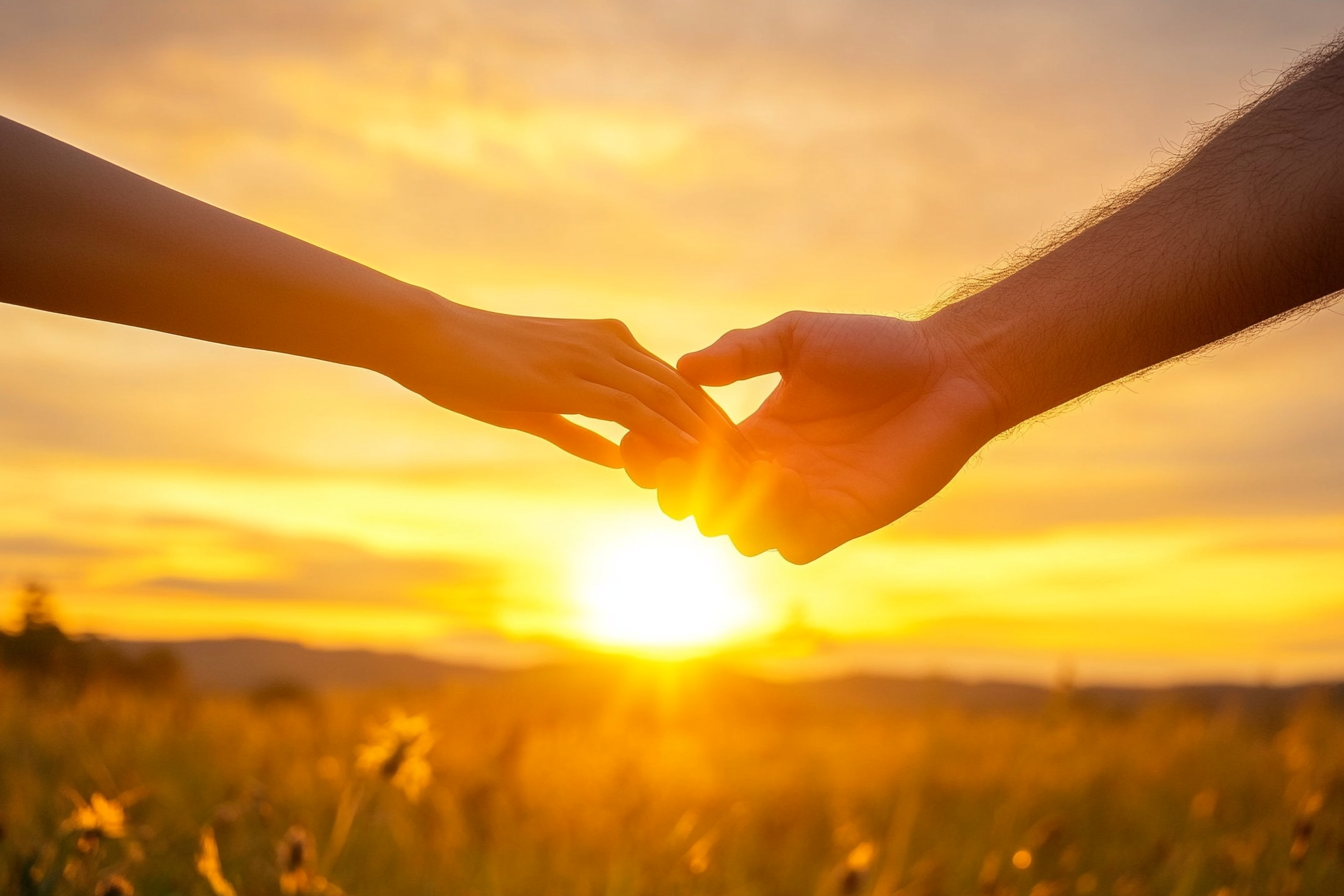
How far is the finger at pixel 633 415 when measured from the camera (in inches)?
76.5

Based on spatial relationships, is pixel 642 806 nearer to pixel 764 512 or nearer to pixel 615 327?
pixel 764 512

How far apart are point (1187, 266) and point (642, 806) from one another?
1.91 m

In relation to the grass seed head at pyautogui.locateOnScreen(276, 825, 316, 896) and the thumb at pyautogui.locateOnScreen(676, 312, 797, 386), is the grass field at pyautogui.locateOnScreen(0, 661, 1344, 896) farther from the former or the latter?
the thumb at pyautogui.locateOnScreen(676, 312, 797, 386)

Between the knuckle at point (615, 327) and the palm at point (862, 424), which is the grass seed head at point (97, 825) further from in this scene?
the palm at point (862, 424)

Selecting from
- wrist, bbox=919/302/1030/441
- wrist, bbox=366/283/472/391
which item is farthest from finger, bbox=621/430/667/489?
wrist, bbox=919/302/1030/441

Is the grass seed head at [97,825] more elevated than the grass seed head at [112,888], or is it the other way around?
the grass seed head at [97,825]

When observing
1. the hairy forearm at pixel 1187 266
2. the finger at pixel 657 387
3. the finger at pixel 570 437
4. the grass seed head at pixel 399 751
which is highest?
the hairy forearm at pixel 1187 266

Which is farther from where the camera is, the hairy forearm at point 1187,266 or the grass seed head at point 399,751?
the hairy forearm at point 1187,266

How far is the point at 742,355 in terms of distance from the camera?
2455mm

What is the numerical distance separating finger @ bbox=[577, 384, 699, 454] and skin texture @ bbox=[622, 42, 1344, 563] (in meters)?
0.08

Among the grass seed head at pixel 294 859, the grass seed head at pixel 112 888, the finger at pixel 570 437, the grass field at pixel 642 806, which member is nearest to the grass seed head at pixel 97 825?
the grass field at pixel 642 806

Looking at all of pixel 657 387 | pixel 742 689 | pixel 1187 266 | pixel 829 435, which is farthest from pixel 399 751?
pixel 742 689

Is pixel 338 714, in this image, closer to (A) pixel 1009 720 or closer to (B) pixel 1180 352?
(A) pixel 1009 720

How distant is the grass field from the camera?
216 centimetres
